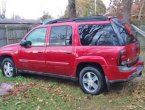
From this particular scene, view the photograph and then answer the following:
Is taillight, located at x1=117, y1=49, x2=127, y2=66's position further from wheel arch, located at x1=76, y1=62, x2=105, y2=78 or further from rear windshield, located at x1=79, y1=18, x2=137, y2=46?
wheel arch, located at x1=76, y1=62, x2=105, y2=78

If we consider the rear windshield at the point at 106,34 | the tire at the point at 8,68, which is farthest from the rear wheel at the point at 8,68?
the rear windshield at the point at 106,34

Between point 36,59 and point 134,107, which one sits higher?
point 36,59

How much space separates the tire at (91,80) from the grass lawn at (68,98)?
0.51ft

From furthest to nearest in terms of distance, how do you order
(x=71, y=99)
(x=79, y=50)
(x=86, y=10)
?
(x=86, y=10)
(x=79, y=50)
(x=71, y=99)

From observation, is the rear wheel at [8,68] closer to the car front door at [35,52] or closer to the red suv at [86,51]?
the car front door at [35,52]

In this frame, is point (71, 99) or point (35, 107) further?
point (71, 99)

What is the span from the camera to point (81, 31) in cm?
704

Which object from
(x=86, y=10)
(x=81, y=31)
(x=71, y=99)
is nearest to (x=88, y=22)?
(x=81, y=31)

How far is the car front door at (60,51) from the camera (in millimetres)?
7146

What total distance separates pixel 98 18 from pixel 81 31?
565mm

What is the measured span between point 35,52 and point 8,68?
1.55 metres

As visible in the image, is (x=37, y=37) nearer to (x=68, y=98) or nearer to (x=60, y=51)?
(x=60, y=51)

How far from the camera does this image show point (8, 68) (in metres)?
9.00

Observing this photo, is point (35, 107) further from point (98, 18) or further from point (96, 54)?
point (98, 18)
